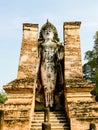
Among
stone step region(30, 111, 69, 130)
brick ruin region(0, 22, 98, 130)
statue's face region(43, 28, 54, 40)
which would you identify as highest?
statue's face region(43, 28, 54, 40)

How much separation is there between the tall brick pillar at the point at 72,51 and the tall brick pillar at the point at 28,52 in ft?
3.58

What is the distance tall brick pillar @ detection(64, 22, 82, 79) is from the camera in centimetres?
968

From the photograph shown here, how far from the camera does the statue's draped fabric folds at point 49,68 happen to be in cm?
1022

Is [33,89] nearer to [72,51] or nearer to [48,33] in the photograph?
[72,51]

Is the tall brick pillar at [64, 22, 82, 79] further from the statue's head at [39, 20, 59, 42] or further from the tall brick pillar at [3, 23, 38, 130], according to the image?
the tall brick pillar at [3, 23, 38, 130]

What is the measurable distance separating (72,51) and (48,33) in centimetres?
150

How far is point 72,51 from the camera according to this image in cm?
1012

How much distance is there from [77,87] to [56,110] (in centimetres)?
142

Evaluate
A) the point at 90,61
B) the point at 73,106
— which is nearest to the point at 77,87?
the point at 73,106

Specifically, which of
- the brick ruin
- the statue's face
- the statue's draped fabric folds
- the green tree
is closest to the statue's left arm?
the statue's draped fabric folds

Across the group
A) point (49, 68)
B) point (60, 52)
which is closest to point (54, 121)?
point (49, 68)

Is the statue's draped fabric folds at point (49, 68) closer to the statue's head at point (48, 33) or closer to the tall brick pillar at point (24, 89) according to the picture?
the statue's head at point (48, 33)

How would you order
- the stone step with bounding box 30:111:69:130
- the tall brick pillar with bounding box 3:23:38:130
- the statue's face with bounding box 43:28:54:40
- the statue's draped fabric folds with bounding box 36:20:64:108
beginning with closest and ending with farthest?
the tall brick pillar with bounding box 3:23:38:130 < the stone step with bounding box 30:111:69:130 < the statue's draped fabric folds with bounding box 36:20:64:108 < the statue's face with bounding box 43:28:54:40

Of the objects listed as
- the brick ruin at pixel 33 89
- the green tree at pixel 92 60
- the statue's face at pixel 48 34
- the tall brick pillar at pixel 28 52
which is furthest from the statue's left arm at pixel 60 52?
the green tree at pixel 92 60
